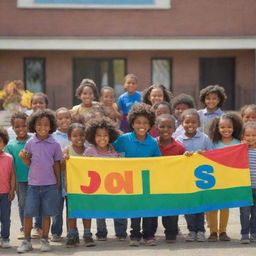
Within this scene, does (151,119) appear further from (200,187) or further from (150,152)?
(200,187)

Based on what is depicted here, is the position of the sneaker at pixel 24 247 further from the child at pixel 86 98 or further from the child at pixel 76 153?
the child at pixel 86 98

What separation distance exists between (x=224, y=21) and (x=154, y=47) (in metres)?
3.13

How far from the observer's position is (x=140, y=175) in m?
8.57

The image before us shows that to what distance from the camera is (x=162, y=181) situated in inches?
339

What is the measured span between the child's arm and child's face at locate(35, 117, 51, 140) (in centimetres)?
25

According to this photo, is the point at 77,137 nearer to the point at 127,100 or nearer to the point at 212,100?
the point at 212,100

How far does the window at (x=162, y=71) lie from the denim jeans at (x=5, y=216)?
21.9 meters

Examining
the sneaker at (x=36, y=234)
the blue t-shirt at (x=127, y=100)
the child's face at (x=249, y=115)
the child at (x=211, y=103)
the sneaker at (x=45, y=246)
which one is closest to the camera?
the sneaker at (x=45, y=246)

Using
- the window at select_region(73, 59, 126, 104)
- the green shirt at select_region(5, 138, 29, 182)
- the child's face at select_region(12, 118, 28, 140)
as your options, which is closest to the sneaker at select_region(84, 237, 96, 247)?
the green shirt at select_region(5, 138, 29, 182)

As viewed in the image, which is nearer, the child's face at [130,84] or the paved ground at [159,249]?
the paved ground at [159,249]

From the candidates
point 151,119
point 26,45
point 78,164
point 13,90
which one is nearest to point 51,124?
point 78,164

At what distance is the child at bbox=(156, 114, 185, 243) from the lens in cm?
859

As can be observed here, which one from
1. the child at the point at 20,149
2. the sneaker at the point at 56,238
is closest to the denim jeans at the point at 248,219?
the sneaker at the point at 56,238

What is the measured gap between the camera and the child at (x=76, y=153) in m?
8.41
